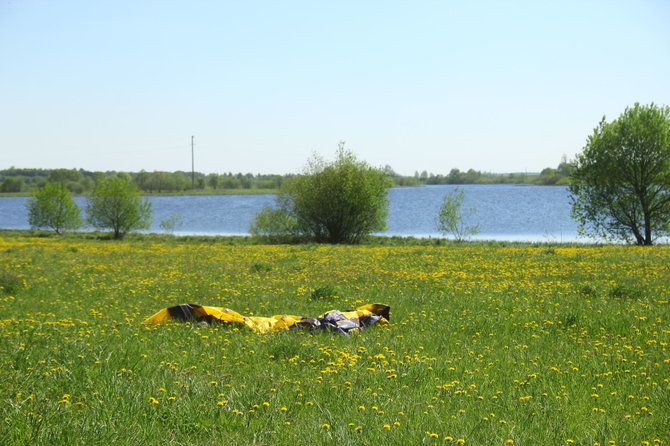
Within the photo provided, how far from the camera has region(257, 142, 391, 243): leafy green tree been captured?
44.5m

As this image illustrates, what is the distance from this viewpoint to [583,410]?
18.2 ft

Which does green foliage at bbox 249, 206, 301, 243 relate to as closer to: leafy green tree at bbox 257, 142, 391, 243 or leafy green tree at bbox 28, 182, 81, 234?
leafy green tree at bbox 257, 142, 391, 243

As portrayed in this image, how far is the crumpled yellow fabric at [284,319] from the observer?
9.67m

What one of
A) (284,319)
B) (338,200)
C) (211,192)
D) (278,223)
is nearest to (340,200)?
(338,200)

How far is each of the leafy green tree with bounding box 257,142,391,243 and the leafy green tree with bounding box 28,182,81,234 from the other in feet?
90.6

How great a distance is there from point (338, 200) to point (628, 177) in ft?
70.1

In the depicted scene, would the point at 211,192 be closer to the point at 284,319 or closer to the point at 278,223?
the point at 278,223

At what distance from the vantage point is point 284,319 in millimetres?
10062

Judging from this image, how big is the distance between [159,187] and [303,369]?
181 metres

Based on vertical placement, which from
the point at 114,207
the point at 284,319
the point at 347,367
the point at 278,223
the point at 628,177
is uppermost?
the point at 628,177

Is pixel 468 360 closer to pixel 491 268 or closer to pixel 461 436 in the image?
pixel 461 436

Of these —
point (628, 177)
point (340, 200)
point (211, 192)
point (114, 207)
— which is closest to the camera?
point (628, 177)

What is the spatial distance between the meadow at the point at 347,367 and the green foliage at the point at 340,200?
1166 inches

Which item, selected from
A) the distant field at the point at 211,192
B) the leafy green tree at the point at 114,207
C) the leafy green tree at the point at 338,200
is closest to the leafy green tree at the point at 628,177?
the leafy green tree at the point at 338,200
